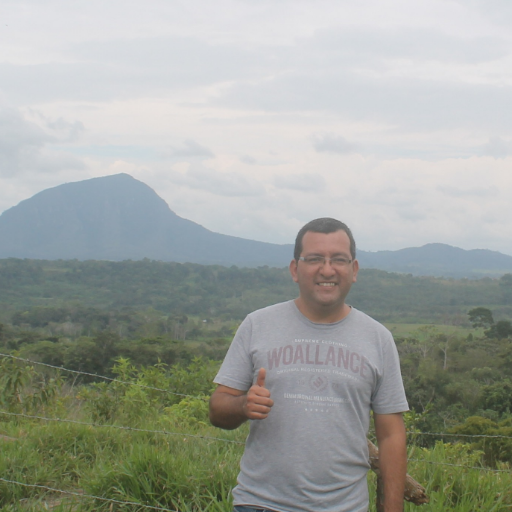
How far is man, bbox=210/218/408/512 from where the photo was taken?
6.36ft

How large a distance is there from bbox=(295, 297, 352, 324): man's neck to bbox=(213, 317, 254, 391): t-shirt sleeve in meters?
0.19

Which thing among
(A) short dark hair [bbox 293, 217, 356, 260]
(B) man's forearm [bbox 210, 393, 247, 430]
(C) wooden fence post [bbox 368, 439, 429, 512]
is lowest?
(C) wooden fence post [bbox 368, 439, 429, 512]

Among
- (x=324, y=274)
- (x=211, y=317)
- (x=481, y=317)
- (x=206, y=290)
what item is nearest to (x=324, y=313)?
(x=324, y=274)

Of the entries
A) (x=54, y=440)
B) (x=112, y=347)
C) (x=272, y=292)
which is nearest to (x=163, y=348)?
(x=112, y=347)

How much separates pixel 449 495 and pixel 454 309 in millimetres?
77402

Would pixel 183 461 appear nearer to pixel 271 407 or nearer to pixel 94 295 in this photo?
pixel 271 407

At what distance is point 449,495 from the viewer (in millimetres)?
3170

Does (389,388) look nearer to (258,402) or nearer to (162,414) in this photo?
(258,402)

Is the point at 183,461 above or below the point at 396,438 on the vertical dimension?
below

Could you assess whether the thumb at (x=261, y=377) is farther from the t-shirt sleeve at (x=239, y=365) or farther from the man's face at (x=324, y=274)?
the man's face at (x=324, y=274)

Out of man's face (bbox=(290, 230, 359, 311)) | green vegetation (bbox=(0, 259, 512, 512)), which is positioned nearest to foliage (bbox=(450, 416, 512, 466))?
green vegetation (bbox=(0, 259, 512, 512))

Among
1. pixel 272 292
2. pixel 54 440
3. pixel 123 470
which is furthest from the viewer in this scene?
pixel 272 292

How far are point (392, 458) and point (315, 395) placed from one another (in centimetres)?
36

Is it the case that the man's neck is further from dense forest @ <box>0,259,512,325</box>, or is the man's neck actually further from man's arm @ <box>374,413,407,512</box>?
dense forest @ <box>0,259,512,325</box>
